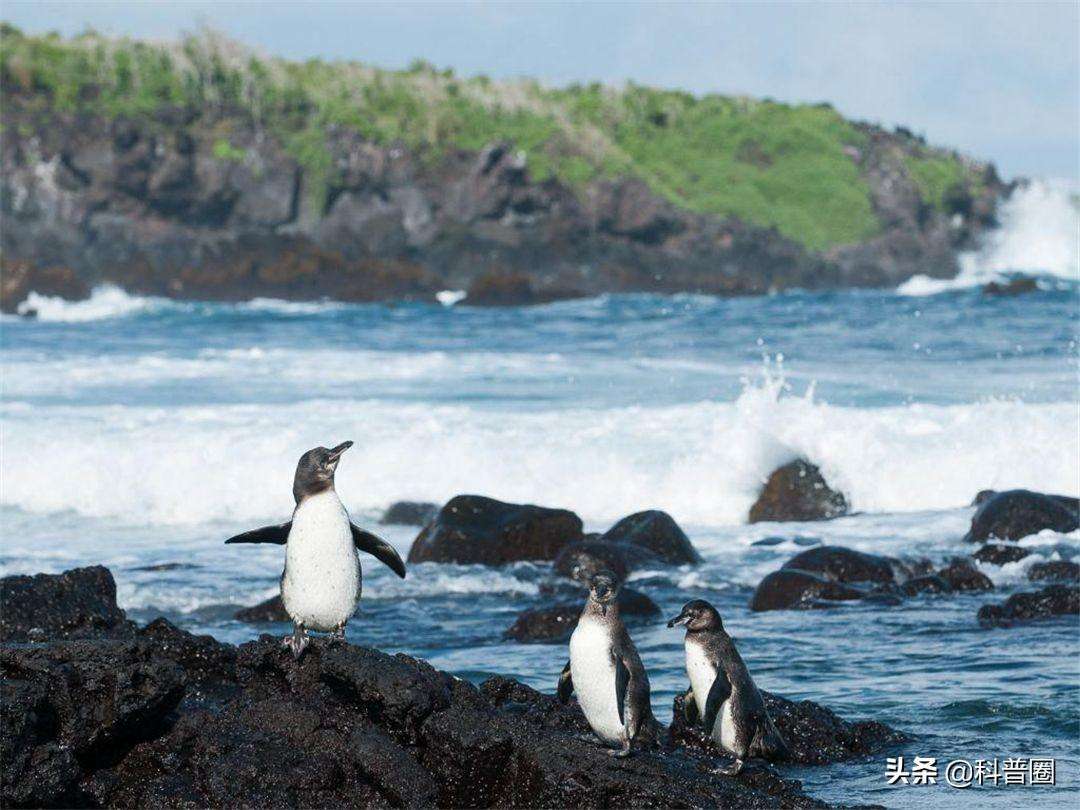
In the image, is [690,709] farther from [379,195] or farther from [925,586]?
[379,195]

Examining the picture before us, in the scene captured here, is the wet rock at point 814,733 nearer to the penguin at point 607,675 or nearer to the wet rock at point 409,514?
the penguin at point 607,675

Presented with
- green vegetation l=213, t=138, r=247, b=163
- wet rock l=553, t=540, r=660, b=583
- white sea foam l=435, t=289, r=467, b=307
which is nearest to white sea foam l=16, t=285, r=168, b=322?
green vegetation l=213, t=138, r=247, b=163

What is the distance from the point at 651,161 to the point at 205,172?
737 inches

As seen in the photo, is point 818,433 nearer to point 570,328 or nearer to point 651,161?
point 570,328

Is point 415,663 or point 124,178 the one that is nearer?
point 415,663

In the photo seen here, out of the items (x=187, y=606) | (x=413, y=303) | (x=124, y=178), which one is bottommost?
(x=187, y=606)

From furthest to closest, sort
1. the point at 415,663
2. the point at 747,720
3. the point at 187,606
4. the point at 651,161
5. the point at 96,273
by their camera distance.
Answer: the point at 651,161 < the point at 96,273 < the point at 187,606 < the point at 747,720 < the point at 415,663

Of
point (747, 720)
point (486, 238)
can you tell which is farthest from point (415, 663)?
point (486, 238)

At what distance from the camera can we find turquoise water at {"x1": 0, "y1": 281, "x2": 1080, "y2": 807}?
8.31 meters

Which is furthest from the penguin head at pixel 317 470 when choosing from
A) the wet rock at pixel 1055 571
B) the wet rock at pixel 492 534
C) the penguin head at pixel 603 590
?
the wet rock at pixel 1055 571

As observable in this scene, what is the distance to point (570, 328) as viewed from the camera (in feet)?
111

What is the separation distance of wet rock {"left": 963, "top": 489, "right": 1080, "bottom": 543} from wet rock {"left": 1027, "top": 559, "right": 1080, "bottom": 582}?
129 cm

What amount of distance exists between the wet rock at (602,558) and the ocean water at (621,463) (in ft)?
0.50

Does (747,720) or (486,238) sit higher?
(486,238)
